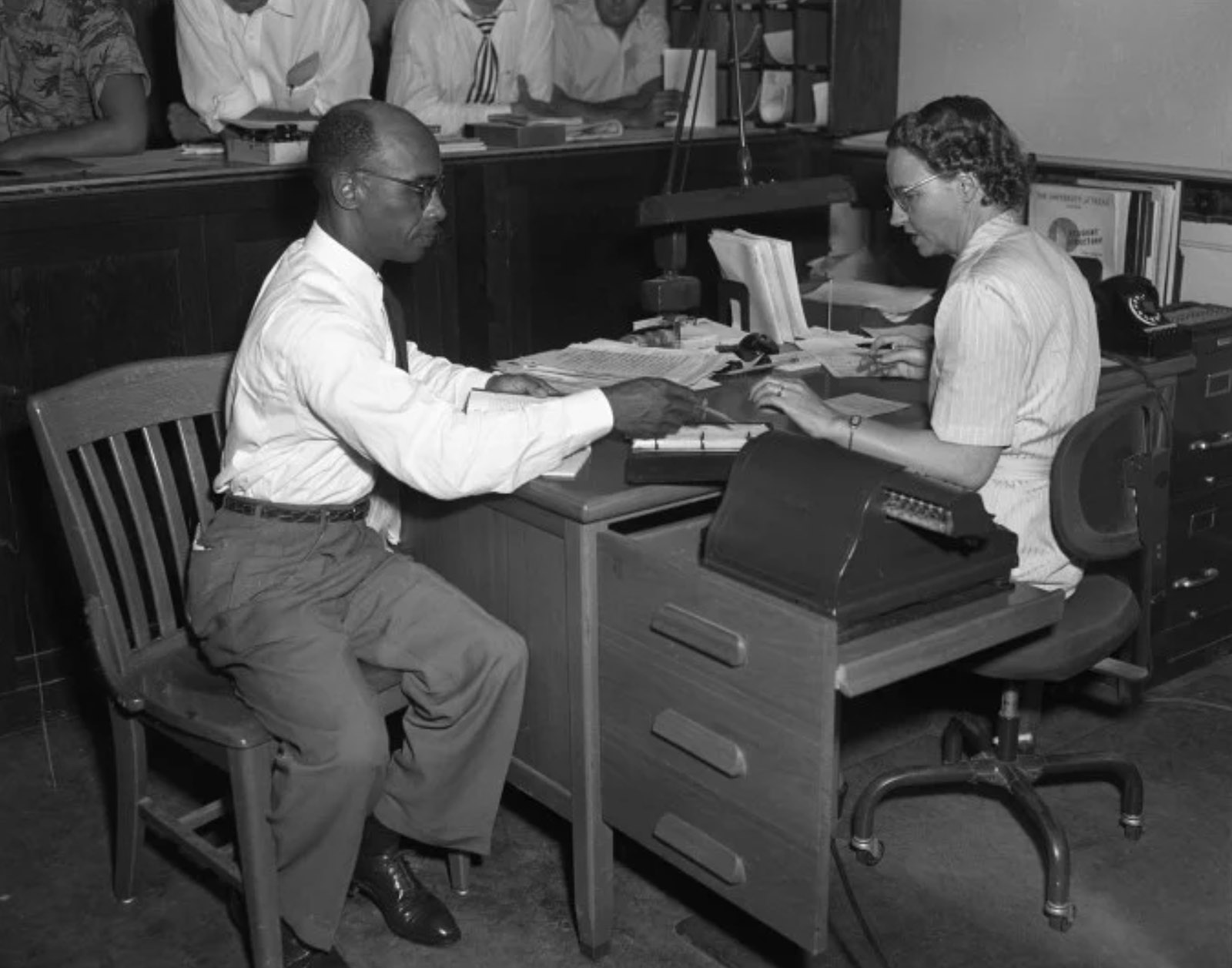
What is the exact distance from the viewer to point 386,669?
2.65 metres

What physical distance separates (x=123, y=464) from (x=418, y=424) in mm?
561

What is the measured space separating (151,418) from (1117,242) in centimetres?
227

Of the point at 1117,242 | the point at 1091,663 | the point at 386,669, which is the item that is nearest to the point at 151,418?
the point at 386,669

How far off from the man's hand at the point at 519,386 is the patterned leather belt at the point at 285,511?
1.37 ft

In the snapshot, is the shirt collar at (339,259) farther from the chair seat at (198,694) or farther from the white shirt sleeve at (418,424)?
the chair seat at (198,694)

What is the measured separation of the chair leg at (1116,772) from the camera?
9.77 feet

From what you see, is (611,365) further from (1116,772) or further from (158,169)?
(158,169)

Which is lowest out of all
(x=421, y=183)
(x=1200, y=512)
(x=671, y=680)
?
(x=1200, y=512)

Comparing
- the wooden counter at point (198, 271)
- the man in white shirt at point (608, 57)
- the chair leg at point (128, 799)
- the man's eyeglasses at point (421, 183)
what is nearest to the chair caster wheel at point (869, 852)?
the chair leg at point (128, 799)

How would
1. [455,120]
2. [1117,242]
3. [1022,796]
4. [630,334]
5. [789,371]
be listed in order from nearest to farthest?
[1022,796] < [789,371] < [630,334] < [1117,242] < [455,120]

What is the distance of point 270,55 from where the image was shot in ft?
16.2

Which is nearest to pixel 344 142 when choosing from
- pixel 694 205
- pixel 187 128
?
pixel 694 205

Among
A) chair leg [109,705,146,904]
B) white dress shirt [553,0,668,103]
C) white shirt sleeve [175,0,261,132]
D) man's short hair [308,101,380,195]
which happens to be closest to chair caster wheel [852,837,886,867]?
chair leg [109,705,146,904]

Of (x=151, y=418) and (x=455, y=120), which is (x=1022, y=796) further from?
(x=455, y=120)
